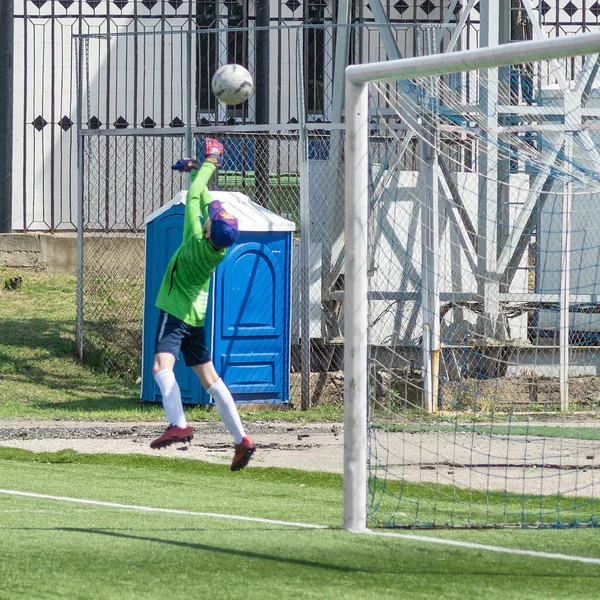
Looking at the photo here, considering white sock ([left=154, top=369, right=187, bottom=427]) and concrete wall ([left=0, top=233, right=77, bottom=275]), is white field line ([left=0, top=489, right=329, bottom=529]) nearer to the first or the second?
white sock ([left=154, top=369, right=187, bottom=427])

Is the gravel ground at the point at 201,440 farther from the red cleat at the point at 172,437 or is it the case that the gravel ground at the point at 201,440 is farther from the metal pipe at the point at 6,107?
the metal pipe at the point at 6,107

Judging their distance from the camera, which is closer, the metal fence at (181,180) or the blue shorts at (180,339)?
the blue shorts at (180,339)

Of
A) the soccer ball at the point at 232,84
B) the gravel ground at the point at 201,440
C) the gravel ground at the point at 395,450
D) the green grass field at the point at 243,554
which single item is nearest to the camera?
the green grass field at the point at 243,554

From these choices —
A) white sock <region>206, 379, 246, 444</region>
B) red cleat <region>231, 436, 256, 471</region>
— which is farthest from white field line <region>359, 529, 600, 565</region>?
white sock <region>206, 379, 246, 444</region>

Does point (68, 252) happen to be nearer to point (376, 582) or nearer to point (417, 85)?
point (417, 85)

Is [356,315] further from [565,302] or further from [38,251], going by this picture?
[38,251]

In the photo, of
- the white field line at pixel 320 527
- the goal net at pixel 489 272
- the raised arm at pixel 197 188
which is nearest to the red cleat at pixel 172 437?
the white field line at pixel 320 527

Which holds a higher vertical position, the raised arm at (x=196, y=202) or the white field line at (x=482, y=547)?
the raised arm at (x=196, y=202)

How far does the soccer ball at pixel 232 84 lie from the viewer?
13.4m

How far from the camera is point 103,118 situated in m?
20.0

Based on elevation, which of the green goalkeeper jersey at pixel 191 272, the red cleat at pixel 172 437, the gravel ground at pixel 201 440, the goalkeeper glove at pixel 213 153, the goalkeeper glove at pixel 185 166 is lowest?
the gravel ground at pixel 201 440

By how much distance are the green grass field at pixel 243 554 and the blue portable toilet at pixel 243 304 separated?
15.4ft

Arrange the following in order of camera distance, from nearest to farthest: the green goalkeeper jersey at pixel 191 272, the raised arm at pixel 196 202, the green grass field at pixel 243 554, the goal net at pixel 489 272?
the green grass field at pixel 243 554, the green goalkeeper jersey at pixel 191 272, the raised arm at pixel 196 202, the goal net at pixel 489 272

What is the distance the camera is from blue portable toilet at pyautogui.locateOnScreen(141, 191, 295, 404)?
13.7m
